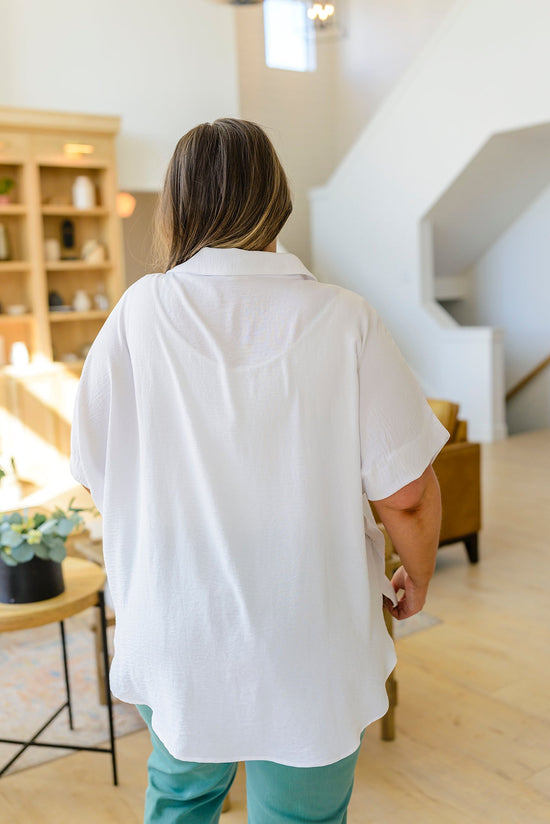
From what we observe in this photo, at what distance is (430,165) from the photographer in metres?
8.20

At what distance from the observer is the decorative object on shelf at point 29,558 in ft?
7.50

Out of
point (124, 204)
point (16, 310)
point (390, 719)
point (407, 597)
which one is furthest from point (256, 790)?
point (124, 204)

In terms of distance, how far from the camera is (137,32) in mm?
7074

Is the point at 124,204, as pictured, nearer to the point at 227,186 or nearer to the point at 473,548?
the point at 473,548

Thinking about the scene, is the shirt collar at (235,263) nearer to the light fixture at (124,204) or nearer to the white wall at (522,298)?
the light fixture at (124,204)

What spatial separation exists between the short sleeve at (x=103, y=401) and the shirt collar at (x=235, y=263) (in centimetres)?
13

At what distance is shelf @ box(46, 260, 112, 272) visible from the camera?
6672mm

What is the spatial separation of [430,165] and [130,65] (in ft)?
10.1

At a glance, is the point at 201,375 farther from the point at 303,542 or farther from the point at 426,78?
the point at 426,78

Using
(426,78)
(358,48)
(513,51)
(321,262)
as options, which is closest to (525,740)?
(513,51)

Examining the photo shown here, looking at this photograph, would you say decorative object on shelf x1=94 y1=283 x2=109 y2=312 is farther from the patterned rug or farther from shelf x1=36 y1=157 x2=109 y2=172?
the patterned rug

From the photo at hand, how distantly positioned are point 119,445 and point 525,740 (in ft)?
7.02

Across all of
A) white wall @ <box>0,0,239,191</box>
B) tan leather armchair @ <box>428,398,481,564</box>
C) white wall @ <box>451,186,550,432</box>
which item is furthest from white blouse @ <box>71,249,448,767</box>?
white wall @ <box>451,186,550,432</box>

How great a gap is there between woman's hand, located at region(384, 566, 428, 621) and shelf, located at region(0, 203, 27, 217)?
581cm
